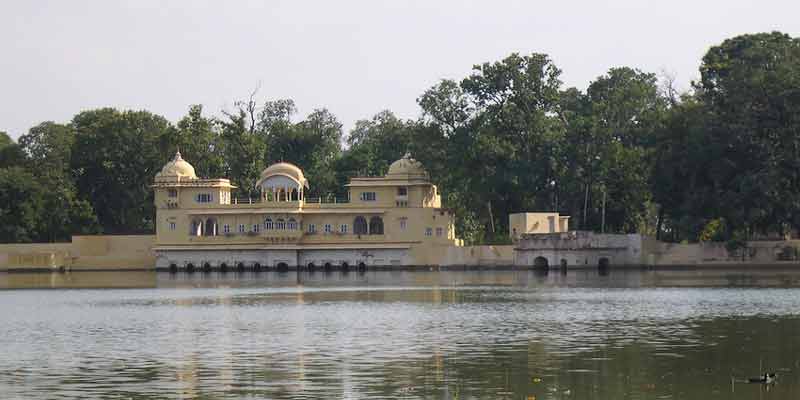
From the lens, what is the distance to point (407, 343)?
27641 millimetres

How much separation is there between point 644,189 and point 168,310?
3768cm

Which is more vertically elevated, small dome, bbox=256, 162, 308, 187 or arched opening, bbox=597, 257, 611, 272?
small dome, bbox=256, 162, 308, 187

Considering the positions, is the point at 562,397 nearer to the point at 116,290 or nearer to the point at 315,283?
the point at 116,290

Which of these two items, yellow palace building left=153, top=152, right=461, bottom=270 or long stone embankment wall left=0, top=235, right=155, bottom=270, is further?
long stone embankment wall left=0, top=235, right=155, bottom=270

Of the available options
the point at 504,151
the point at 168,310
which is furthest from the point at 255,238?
the point at 168,310

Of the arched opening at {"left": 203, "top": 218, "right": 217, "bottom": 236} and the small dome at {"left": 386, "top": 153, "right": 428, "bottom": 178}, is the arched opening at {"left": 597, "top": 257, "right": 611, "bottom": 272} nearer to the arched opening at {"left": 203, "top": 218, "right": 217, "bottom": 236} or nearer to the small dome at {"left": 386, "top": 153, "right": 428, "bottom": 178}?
the small dome at {"left": 386, "top": 153, "right": 428, "bottom": 178}

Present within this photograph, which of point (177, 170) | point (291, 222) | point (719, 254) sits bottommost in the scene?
point (719, 254)

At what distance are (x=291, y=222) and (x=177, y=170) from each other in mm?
6658

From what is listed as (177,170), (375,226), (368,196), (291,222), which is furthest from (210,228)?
(375,226)

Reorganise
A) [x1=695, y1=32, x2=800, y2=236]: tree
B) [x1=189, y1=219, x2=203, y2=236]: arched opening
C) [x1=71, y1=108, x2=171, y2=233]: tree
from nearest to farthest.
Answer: [x1=695, y1=32, x2=800, y2=236]: tree < [x1=189, y1=219, x2=203, y2=236]: arched opening < [x1=71, y1=108, x2=171, y2=233]: tree

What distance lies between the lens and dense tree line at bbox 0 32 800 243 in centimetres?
6341

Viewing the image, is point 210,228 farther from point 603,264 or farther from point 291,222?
point 603,264

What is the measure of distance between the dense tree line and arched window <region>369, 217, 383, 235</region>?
389cm

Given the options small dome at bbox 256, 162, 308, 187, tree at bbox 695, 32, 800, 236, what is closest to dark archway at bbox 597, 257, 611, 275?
tree at bbox 695, 32, 800, 236
